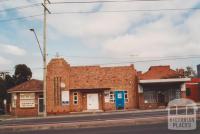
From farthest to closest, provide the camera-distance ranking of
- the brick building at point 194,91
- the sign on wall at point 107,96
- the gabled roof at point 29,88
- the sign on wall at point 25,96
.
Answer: the brick building at point 194,91 < the sign on wall at point 25,96 < the gabled roof at point 29,88 < the sign on wall at point 107,96

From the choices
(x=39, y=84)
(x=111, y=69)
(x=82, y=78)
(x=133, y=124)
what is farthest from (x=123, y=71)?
(x=133, y=124)

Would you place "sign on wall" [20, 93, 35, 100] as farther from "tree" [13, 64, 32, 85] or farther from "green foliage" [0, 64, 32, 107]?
"tree" [13, 64, 32, 85]

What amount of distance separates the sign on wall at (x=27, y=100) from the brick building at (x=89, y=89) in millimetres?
2455

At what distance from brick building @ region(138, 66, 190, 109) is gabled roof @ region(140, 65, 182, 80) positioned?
94 cm

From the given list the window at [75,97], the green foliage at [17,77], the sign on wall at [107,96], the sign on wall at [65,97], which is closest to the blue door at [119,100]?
the sign on wall at [107,96]

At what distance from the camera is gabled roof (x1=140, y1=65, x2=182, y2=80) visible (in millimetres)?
53625

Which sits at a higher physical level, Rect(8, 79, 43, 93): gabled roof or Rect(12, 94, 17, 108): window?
Rect(8, 79, 43, 93): gabled roof

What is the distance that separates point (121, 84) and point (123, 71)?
1.65 meters

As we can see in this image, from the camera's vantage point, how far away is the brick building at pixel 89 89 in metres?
50.4

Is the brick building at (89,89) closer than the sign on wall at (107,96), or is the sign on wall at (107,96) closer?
the brick building at (89,89)

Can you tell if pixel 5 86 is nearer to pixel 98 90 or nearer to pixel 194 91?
pixel 98 90

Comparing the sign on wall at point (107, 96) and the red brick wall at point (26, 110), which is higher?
the sign on wall at point (107, 96)

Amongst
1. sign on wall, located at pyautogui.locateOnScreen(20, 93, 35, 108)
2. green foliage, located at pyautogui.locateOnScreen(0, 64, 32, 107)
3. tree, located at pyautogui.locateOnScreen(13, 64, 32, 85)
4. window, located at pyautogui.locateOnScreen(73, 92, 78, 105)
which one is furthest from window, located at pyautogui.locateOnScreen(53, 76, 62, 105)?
tree, located at pyautogui.locateOnScreen(13, 64, 32, 85)

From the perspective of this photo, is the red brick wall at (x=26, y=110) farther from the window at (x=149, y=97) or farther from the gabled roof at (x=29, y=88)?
the window at (x=149, y=97)
